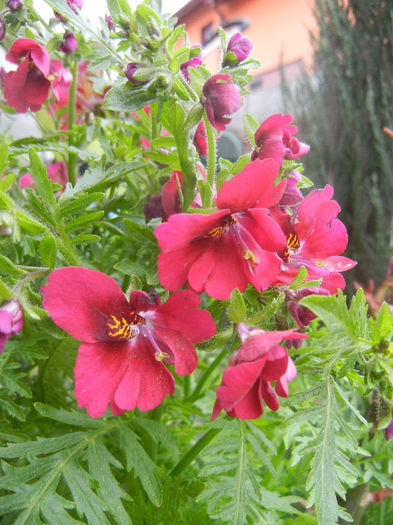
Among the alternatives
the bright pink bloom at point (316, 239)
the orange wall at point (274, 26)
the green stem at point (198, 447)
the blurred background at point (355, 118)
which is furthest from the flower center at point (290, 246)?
the orange wall at point (274, 26)

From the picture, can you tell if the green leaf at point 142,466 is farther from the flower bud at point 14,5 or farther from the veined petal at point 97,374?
the flower bud at point 14,5

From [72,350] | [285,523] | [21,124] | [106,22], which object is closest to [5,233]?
[72,350]

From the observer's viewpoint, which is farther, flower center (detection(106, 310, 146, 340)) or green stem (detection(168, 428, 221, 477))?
green stem (detection(168, 428, 221, 477))

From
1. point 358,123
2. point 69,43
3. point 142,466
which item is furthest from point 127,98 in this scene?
point 358,123

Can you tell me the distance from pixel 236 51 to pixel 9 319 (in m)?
0.31

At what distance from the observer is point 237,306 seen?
1.07 ft

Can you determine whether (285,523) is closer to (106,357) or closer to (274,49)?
(106,357)

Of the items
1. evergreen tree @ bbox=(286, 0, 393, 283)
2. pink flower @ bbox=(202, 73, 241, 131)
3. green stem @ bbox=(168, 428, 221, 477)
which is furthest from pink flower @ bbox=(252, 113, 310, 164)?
evergreen tree @ bbox=(286, 0, 393, 283)

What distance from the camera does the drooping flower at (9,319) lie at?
32 cm

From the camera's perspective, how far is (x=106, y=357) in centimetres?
36

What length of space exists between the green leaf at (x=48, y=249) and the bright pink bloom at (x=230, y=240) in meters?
0.09

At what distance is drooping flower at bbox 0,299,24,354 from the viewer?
32cm

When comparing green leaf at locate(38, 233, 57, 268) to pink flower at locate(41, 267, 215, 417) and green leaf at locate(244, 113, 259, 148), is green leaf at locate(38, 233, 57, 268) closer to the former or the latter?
pink flower at locate(41, 267, 215, 417)

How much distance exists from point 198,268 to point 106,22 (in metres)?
0.38
